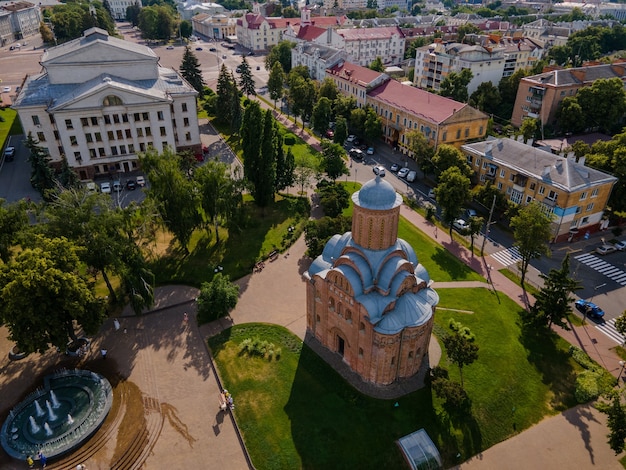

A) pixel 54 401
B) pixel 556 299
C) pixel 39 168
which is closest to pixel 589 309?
pixel 556 299

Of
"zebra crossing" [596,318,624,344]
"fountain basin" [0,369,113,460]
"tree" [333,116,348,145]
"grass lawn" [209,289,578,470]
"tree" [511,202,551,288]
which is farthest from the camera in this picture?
"tree" [333,116,348,145]

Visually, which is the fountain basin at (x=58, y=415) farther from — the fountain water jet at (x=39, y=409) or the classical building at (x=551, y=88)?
the classical building at (x=551, y=88)

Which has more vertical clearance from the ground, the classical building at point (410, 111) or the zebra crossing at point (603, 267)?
the classical building at point (410, 111)

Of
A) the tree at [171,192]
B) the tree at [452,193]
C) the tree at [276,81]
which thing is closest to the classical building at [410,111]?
the tree at [276,81]

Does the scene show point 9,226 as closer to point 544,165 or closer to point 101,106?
point 101,106

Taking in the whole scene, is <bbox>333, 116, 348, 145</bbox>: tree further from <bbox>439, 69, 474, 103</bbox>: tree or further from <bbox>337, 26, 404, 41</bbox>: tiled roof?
<bbox>337, 26, 404, 41</bbox>: tiled roof

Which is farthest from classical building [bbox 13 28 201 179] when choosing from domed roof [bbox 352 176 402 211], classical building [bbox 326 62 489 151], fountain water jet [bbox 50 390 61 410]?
domed roof [bbox 352 176 402 211]
